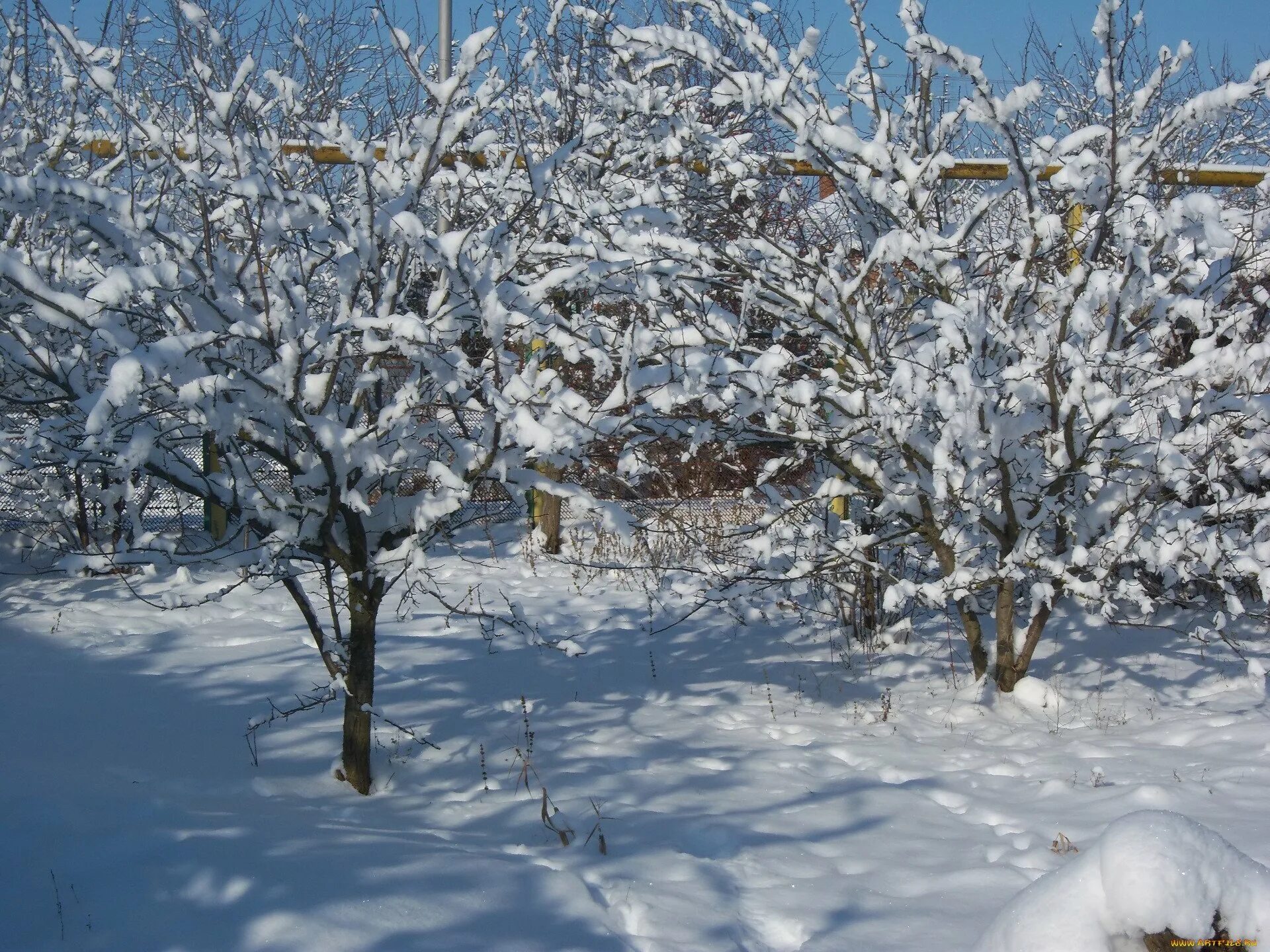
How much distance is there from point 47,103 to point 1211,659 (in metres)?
8.33

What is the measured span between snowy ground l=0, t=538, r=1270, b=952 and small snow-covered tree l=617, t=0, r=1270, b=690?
0.66 m

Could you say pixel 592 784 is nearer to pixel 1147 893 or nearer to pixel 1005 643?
pixel 1005 643

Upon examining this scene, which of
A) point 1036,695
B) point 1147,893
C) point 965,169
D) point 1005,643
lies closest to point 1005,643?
point 1005,643

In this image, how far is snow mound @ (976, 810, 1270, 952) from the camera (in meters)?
1.58

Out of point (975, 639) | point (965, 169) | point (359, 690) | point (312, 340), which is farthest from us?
point (965, 169)

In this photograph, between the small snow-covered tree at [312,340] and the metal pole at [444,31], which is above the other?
the metal pole at [444,31]

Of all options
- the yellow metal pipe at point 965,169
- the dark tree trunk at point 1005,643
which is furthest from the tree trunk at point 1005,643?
the yellow metal pipe at point 965,169

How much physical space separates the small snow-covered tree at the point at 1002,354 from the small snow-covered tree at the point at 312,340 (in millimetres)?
805

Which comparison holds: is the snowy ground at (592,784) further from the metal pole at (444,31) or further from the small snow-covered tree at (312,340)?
the metal pole at (444,31)

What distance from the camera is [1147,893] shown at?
158 centimetres

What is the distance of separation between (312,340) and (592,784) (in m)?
2.03

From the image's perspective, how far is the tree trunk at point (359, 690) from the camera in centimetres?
370

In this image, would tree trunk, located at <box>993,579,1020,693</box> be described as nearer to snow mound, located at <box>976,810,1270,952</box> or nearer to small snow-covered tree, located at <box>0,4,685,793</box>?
small snow-covered tree, located at <box>0,4,685,793</box>

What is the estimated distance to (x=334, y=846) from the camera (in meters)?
2.91
